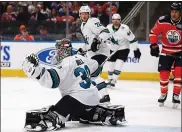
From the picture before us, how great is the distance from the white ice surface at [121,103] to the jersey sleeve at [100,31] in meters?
0.88

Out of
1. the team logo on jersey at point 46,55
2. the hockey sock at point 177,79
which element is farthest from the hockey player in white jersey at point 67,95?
the team logo on jersey at point 46,55

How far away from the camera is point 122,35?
29.1 feet

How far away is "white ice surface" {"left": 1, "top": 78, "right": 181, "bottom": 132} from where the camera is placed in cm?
497

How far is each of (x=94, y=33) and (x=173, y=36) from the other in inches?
37.3

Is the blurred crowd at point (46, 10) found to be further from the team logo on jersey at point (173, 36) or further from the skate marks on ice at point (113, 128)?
the skate marks on ice at point (113, 128)

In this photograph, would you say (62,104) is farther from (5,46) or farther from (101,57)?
(5,46)

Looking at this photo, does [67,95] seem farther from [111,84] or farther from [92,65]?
[111,84]

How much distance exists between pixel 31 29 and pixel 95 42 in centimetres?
413

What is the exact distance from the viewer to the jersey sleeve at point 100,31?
6.51 meters

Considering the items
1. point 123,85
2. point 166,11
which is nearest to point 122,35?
point 123,85

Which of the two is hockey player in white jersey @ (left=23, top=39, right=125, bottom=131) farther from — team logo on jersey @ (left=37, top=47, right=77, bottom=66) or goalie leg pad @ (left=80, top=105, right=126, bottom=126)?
team logo on jersey @ (left=37, top=47, right=77, bottom=66)

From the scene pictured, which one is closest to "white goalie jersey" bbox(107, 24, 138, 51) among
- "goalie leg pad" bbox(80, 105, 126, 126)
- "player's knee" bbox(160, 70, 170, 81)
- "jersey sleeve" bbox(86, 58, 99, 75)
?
"player's knee" bbox(160, 70, 170, 81)

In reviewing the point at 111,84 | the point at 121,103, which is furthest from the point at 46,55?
the point at 121,103

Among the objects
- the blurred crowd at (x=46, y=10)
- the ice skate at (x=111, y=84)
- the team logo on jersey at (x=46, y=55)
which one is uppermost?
the blurred crowd at (x=46, y=10)
